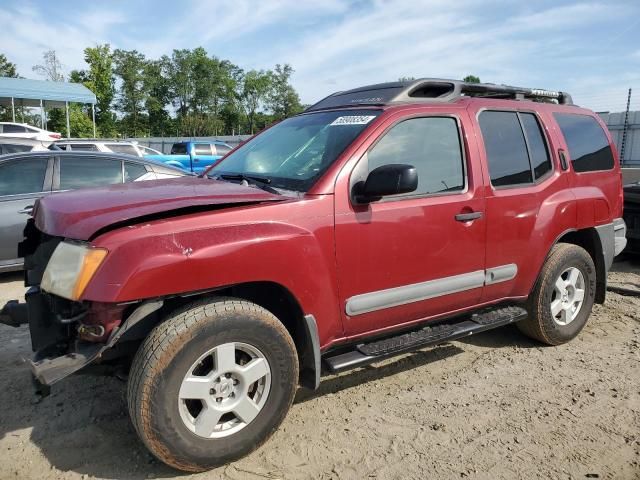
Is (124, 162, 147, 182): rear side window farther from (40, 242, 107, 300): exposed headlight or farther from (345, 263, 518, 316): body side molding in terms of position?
(345, 263, 518, 316): body side molding

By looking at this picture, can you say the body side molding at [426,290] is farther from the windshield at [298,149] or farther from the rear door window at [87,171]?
the rear door window at [87,171]

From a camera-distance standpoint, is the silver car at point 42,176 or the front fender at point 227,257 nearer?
the front fender at point 227,257

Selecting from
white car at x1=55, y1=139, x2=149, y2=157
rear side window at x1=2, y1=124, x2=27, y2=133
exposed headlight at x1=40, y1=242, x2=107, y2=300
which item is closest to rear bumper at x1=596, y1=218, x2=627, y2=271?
exposed headlight at x1=40, y1=242, x2=107, y2=300

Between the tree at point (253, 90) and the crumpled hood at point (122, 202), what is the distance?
6959 cm

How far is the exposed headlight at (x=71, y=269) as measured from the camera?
231 cm

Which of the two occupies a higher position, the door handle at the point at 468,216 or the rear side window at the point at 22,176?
the rear side window at the point at 22,176

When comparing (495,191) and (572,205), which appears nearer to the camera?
(495,191)

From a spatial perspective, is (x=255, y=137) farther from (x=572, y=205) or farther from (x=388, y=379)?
(x=572, y=205)

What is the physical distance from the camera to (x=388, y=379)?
3.64 metres

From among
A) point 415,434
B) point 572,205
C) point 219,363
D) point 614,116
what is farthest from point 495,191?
point 614,116

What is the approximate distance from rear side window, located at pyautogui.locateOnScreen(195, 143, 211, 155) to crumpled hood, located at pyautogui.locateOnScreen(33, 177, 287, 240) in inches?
738

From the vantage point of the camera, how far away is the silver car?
5574 mm

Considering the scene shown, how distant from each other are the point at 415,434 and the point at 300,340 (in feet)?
2.84

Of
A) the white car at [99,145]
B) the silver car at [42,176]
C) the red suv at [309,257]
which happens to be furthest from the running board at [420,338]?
the white car at [99,145]
